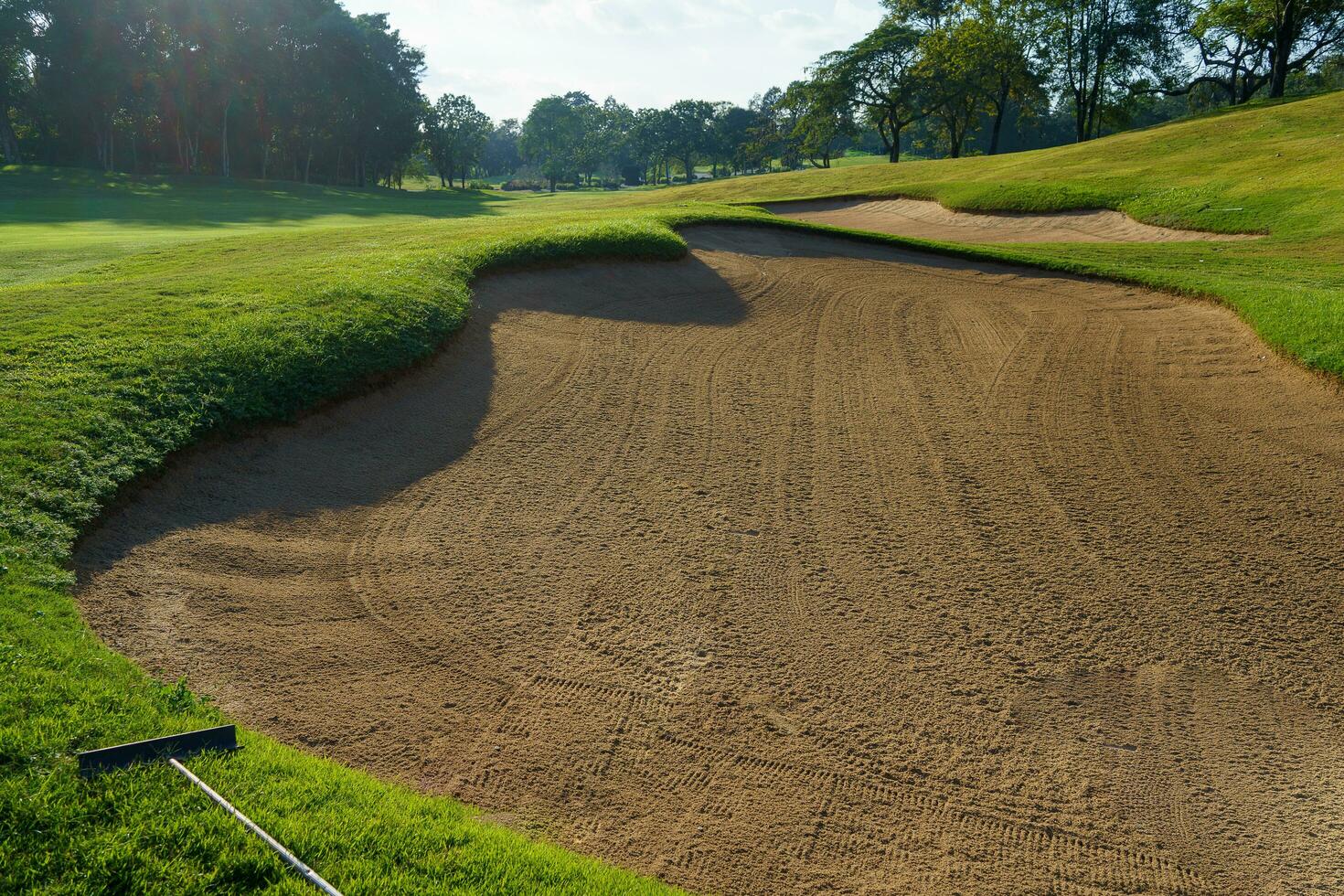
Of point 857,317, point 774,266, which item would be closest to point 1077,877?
point 857,317

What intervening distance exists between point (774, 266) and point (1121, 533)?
969 centimetres

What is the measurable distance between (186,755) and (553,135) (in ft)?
384

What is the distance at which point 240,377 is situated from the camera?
885 cm

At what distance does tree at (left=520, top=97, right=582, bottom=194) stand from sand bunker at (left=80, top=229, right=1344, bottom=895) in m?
97.1

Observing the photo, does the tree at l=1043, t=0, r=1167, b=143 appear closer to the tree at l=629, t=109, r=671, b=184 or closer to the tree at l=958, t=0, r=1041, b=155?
the tree at l=958, t=0, r=1041, b=155

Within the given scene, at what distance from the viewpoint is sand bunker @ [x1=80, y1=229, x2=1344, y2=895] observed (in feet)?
16.1

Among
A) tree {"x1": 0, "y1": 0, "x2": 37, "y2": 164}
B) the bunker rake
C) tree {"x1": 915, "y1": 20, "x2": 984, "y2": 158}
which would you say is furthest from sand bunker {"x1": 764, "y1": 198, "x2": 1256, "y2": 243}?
tree {"x1": 0, "y1": 0, "x2": 37, "y2": 164}

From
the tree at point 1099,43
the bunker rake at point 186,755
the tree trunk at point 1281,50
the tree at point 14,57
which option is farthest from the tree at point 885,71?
the bunker rake at point 186,755

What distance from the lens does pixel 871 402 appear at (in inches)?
425

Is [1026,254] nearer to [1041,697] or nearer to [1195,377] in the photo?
[1195,377]

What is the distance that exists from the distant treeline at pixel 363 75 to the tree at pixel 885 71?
13 cm

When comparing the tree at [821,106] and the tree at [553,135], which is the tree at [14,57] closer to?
the tree at [821,106]

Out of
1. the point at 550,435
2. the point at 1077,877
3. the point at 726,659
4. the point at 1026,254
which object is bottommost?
the point at 1077,877

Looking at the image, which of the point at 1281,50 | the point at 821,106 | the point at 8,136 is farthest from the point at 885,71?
the point at 8,136
